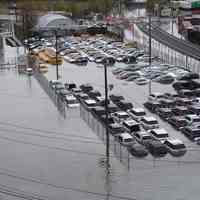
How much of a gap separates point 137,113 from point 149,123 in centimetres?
66

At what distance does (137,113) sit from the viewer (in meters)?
9.00

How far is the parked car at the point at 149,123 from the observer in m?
8.27

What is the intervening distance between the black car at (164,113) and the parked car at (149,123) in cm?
42

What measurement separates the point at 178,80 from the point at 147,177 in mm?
5870

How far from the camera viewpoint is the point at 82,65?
1502 centimetres

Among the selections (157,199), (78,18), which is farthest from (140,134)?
(78,18)

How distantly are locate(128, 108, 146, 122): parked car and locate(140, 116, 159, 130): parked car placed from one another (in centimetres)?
22

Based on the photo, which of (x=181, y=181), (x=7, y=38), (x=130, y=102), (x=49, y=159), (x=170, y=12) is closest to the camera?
(x=181, y=181)

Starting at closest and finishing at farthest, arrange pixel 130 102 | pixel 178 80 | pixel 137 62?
pixel 130 102, pixel 178 80, pixel 137 62

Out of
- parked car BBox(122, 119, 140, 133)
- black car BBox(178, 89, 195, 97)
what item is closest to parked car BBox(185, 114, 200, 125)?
parked car BBox(122, 119, 140, 133)

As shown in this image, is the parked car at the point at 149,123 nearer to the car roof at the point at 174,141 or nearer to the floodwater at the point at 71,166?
the floodwater at the point at 71,166

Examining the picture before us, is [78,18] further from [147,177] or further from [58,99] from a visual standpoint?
[147,177]

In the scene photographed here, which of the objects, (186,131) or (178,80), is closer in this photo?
(186,131)

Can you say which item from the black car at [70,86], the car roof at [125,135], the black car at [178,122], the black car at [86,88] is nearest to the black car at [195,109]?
the black car at [178,122]
